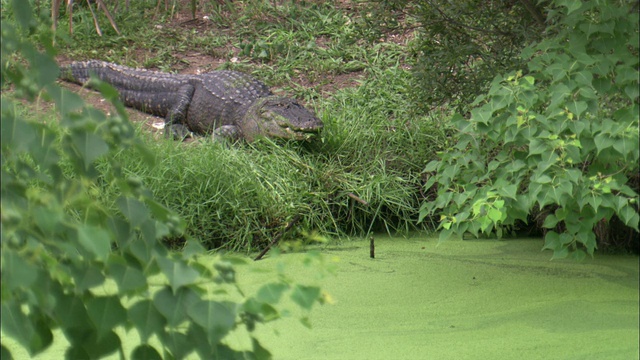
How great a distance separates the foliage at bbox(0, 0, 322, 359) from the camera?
1142 millimetres

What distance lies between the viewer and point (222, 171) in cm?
421

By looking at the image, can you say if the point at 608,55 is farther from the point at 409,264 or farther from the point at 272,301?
the point at 272,301

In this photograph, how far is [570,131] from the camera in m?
3.06

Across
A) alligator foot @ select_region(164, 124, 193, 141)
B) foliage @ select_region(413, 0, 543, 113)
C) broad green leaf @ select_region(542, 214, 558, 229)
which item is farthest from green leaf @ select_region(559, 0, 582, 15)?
alligator foot @ select_region(164, 124, 193, 141)

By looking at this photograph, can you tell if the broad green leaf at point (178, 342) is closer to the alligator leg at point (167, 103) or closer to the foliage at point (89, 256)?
the foliage at point (89, 256)

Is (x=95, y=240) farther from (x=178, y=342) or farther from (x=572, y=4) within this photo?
(x=572, y=4)

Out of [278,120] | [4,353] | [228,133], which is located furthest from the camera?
[228,133]

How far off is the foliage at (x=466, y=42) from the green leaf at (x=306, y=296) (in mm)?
2776

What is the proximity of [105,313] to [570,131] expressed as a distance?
7.33ft

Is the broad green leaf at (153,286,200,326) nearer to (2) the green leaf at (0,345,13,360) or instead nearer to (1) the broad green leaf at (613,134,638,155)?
(2) the green leaf at (0,345,13,360)

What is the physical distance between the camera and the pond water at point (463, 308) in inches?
107

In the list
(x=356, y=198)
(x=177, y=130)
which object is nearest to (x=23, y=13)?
(x=356, y=198)

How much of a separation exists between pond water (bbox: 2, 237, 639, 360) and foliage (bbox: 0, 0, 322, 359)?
3.83ft

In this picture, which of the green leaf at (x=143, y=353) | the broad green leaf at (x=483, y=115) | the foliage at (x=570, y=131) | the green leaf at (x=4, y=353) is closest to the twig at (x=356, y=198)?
the foliage at (x=570, y=131)
